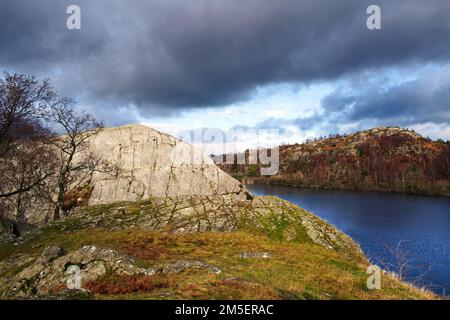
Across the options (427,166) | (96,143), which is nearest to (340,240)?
(96,143)

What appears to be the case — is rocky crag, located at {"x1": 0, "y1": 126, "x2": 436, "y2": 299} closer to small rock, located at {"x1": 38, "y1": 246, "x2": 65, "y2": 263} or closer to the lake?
small rock, located at {"x1": 38, "y1": 246, "x2": 65, "y2": 263}

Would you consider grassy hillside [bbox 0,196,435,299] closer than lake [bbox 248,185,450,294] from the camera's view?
Yes

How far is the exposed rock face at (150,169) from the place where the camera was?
4122cm

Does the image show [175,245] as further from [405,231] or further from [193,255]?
[405,231]

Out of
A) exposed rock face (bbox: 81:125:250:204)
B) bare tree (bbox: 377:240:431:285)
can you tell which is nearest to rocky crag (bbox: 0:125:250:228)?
exposed rock face (bbox: 81:125:250:204)

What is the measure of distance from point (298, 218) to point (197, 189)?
598 inches

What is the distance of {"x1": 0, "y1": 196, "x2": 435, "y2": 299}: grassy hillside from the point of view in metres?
14.2

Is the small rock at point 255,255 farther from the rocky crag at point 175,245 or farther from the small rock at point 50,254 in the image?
the small rock at point 50,254

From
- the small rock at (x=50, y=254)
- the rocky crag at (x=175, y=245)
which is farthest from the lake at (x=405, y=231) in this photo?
the small rock at (x=50, y=254)

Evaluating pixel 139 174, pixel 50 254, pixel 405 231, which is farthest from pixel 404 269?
pixel 50 254

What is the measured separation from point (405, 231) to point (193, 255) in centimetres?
6195

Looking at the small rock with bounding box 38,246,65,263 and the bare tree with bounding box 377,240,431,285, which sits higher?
the small rock with bounding box 38,246,65,263

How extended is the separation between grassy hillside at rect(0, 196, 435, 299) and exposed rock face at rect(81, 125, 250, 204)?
7.90 m

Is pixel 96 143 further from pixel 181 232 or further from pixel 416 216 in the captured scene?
pixel 416 216
